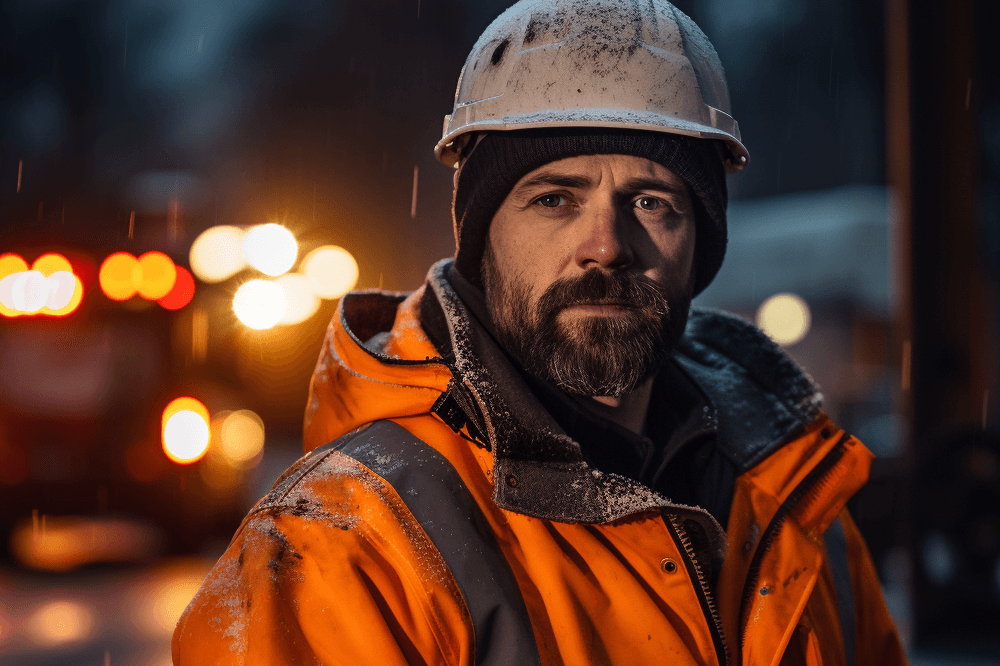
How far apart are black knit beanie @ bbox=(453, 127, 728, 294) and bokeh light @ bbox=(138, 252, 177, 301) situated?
6.09 m

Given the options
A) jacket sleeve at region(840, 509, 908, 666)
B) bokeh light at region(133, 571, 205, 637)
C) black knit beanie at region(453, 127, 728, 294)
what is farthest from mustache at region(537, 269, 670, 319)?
bokeh light at region(133, 571, 205, 637)

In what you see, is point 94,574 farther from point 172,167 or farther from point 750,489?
point 172,167

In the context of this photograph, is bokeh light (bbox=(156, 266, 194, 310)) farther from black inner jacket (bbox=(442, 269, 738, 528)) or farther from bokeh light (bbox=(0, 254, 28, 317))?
black inner jacket (bbox=(442, 269, 738, 528))

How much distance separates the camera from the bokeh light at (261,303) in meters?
11.1

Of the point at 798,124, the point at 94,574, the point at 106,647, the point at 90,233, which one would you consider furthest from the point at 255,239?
the point at 798,124

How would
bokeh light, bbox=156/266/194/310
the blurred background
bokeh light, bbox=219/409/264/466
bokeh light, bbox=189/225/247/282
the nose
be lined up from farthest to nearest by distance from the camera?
bokeh light, bbox=189/225/247/282 < bokeh light, bbox=219/409/264/466 < bokeh light, bbox=156/266/194/310 < the blurred background < the nose

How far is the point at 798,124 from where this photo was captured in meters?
25.6

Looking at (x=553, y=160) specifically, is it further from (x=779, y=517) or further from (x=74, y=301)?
(x=74, y=301)

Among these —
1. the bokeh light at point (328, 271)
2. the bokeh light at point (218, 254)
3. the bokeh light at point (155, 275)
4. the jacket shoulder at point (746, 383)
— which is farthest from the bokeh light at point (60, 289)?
the bokeh light at point (328, 271)

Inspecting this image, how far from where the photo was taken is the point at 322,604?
1504mm

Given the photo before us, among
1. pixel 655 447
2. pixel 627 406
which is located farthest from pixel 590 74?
pixel 655 447

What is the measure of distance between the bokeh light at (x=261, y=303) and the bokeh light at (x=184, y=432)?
2.32 meters

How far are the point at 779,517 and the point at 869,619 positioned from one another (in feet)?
1.82

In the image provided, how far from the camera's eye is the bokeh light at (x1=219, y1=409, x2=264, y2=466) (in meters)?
8.00
